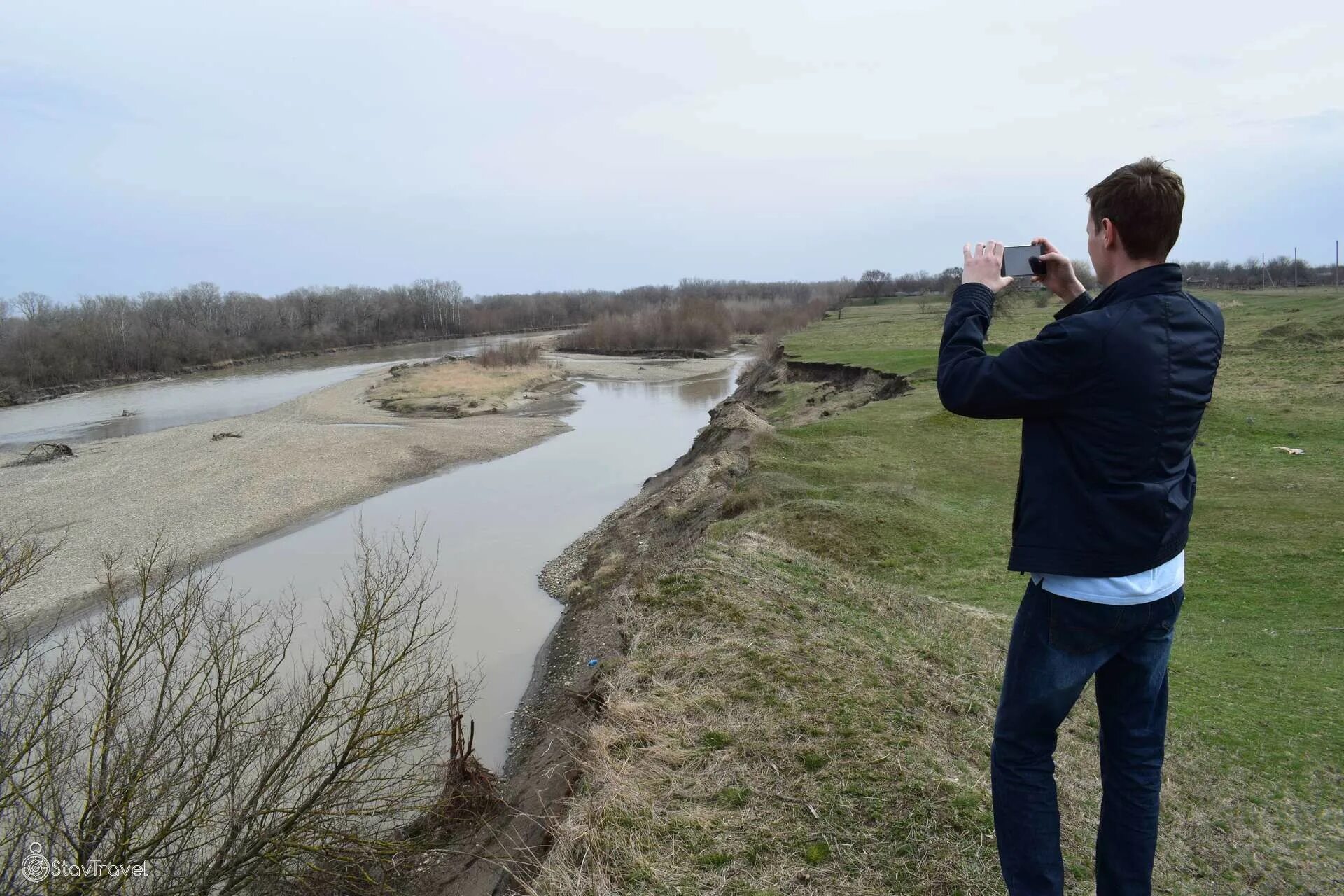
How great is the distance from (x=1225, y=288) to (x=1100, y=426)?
83.9m

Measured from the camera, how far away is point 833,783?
4445 millimetres

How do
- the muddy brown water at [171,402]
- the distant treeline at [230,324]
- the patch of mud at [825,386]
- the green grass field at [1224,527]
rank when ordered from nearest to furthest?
the green grass field at [1224,527] → the patch of mud at [825,386] → the muddy brown water at [171,402] → the distant treeline at [230,324]

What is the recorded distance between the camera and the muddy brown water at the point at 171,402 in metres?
41.4

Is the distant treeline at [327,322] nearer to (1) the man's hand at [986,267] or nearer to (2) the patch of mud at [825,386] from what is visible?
(2) the patch of mud at [825,386]

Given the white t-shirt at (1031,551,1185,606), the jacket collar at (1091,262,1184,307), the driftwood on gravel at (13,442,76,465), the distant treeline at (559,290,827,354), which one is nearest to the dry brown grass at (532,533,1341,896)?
the white t-shirt at (1031,551,1185,606)

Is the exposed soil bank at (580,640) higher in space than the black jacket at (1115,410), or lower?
lower

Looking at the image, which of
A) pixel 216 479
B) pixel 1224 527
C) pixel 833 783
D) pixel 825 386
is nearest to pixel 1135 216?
pixel 833 783

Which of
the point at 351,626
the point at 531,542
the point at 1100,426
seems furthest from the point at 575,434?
the point at 1100,426

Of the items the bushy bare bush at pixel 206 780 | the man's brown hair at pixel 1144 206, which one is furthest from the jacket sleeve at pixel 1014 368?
the bushy bare bush at pixel 206 780

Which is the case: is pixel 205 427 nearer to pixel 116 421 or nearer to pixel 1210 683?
pixel 116 421

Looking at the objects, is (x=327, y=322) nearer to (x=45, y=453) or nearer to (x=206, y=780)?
(x=45, y=453)

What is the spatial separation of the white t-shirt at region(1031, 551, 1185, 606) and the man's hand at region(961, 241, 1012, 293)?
1.03m

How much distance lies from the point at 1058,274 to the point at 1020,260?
19cm

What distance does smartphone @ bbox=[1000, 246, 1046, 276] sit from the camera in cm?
280
